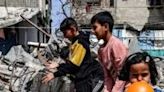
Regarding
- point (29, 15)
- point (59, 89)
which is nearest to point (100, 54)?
point (59, 89)

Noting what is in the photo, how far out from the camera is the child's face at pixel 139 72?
358cm

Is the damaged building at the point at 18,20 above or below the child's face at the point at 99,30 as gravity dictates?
below

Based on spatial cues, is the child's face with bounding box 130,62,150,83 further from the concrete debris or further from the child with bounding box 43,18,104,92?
the concrete debris

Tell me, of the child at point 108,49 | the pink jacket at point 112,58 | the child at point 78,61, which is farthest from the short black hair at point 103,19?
the child at point 78,61

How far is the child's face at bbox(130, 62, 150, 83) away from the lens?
11.7ft

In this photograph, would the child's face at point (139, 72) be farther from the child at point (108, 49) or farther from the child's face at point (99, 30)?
the child's face at point (99, 30)

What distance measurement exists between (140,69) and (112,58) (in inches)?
42.6

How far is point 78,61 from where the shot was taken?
5.78 meters

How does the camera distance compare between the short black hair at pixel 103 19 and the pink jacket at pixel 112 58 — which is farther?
the short black hair at pixel 103 19

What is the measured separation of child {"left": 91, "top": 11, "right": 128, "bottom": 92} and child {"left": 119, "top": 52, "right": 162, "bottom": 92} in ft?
2.69

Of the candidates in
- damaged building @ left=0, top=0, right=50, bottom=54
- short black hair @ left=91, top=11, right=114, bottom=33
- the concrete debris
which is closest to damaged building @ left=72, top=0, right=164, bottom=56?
damaged building @ left=0, top=0, right=50, bottom=54

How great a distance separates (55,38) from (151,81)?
9.24 m

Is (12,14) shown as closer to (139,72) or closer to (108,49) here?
(108,49)

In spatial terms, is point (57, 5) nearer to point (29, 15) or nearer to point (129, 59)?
point (29, 15)
